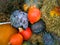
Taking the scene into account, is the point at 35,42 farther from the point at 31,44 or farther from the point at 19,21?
the point at 19,21

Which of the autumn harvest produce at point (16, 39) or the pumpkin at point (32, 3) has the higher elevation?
the pumpkin at point (32, 3)

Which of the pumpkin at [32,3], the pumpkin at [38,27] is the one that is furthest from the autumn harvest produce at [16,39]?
the pumpkin at [32,3]

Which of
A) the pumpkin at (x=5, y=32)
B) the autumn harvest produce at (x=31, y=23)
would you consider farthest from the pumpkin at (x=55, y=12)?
the pumpkin at (x=5, y=32)

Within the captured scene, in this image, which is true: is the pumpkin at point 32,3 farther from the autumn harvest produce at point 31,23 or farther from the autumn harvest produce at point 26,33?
the autumn harvest produce at point 26,33

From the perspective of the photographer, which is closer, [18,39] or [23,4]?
[18,39]

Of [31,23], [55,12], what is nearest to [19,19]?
[31,23]

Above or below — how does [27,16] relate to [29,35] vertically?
above

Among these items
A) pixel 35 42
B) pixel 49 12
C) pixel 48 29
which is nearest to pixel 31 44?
pixel 35 42

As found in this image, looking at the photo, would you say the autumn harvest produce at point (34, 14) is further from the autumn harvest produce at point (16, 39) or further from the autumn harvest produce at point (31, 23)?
the autumn harvest produce at point (16, 39)

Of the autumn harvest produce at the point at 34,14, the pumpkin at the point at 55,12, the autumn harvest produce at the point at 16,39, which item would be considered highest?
the pumpkin at the point at 55,12
